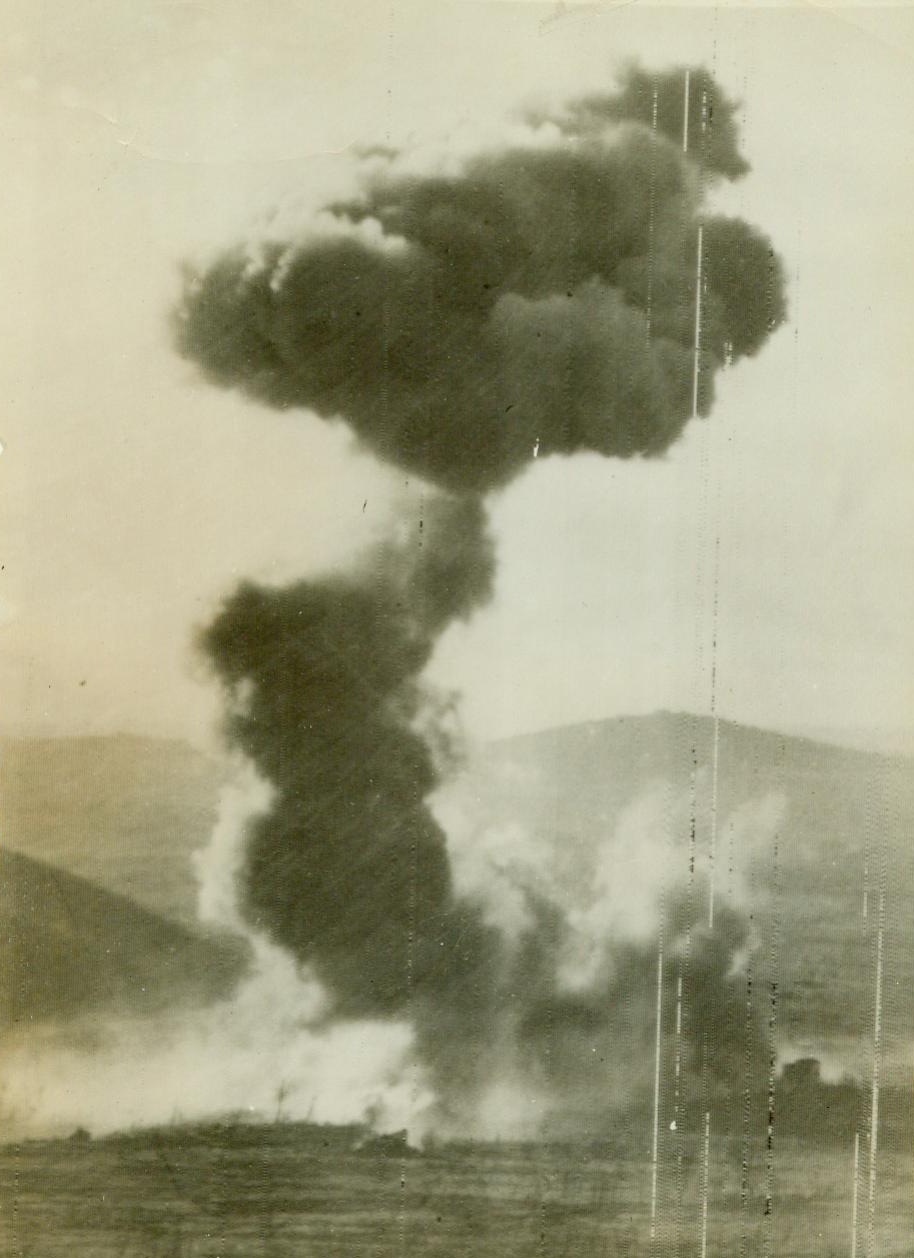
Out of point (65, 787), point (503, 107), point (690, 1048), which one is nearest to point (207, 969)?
point (65, 787)

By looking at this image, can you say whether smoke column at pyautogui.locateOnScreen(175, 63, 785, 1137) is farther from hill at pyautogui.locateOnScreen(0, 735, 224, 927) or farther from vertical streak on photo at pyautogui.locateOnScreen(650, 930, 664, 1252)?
hill at pyautogui.locateOnScreen(0, 735, 224, 927)

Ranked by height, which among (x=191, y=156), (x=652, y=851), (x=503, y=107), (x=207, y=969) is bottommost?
(x=207, y=969)

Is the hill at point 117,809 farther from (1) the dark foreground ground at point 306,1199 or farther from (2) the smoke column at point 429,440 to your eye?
(1) the dark foreground ground at point 306,1199

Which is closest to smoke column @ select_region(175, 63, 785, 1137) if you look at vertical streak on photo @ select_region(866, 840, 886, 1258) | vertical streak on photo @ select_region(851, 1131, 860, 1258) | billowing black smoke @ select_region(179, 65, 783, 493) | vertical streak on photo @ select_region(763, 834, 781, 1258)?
billowing black smoke @ select_region(179, 65, 783, 493)

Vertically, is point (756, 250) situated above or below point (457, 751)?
above

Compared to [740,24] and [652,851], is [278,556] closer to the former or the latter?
[652,851]

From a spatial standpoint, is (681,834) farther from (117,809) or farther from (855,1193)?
(117,809)
